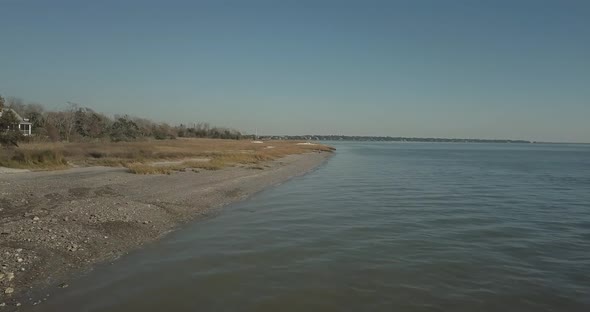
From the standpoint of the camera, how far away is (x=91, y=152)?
4016 centimetres

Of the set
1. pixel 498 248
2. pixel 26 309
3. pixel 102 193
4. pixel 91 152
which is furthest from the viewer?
pixel 91 152

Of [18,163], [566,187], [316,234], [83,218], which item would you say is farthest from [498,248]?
[18,163]

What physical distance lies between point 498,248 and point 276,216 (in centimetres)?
860

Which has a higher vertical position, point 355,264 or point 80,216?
point 80,216

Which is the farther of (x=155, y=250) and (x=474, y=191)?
(x=474, y=191)

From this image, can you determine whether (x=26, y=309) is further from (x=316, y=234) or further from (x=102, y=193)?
(x=102, y=193)

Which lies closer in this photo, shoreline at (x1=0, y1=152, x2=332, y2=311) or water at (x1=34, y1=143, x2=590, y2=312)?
water at (x1=34, y1=143, x2=590, y2=312)

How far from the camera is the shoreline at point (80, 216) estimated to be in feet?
30.9

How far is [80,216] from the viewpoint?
1419 cm

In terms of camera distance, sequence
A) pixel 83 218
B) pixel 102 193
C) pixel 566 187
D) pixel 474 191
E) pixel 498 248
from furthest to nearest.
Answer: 1. pixel 566 187
2. pixel 474 191
3. pixel 102 193
4. pixel 83 218
5. pixel 498 248

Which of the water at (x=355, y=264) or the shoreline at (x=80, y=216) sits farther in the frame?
the shoreline at (x=80, y=216)

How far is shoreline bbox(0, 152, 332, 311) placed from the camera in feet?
30.9

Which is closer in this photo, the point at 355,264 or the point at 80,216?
the point at 355,264

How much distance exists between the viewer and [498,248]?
12.9 meters
